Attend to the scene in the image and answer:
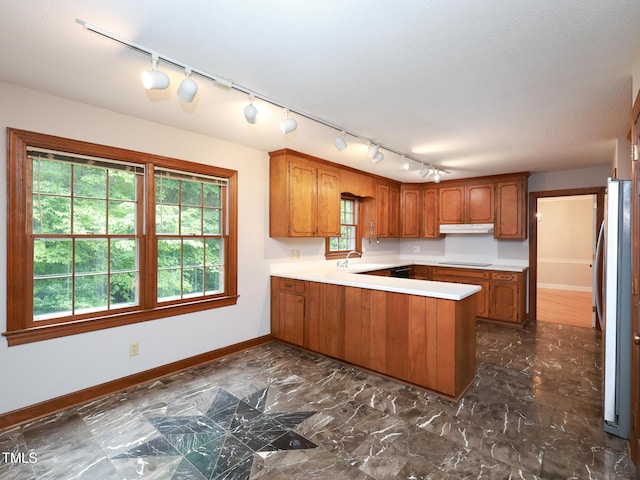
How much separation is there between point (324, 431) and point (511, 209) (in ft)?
14.9

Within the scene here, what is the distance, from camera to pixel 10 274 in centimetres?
234

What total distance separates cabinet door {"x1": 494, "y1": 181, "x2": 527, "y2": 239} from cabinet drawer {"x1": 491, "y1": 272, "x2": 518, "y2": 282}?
0.63 meters

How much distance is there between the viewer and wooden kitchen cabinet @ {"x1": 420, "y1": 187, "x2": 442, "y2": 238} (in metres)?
6.02

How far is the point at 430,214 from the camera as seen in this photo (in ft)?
20.0

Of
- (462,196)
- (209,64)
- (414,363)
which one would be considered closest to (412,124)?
(209,64)

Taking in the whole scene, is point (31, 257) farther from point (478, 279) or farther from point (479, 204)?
point (479, 204)

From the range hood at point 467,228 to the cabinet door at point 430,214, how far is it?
0.48 feet

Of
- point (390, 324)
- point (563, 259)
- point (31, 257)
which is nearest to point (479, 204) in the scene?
point (390, 324)

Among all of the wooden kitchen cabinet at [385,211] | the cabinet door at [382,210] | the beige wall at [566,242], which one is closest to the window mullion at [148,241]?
the wooden kitchen cabinet at [385,211]

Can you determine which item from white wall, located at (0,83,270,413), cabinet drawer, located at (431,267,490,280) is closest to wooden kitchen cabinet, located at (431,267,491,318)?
cabinet drawer, located at (431,267,490,280)

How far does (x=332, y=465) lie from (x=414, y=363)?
1.26 m

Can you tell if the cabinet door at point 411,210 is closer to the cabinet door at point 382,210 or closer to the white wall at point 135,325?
the cabinet door at point 382,210

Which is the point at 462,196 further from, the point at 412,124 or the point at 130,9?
the point at 130,9

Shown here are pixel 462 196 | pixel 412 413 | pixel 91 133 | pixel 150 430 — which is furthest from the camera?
pixel 462 196
